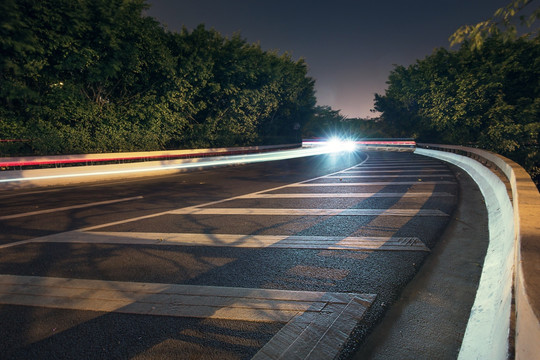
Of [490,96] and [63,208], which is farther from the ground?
[490,96]

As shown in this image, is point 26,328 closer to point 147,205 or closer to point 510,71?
point 147,205

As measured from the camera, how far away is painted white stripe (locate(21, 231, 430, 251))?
4.41 metres

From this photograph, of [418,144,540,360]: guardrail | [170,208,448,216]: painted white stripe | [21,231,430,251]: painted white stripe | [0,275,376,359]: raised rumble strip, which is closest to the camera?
[418,144,540,360]: guardrail

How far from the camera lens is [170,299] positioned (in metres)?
3.04

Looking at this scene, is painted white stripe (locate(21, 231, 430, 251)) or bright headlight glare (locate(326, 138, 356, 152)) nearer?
painted white stripe (locate(21, 231, 430, 251))

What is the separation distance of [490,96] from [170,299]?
3450cm

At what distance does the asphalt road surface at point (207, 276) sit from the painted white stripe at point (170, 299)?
17mm

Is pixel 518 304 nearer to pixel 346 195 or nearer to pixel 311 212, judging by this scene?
pixel 311 212

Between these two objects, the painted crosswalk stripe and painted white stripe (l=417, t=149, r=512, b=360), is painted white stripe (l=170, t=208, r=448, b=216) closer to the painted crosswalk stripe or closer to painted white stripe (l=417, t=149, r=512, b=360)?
the painted crosswalk stripe

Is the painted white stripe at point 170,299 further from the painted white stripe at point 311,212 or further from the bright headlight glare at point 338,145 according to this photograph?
the bright headlight glare at point 338,145

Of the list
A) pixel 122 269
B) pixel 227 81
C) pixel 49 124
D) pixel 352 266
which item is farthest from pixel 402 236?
pixel 227 81

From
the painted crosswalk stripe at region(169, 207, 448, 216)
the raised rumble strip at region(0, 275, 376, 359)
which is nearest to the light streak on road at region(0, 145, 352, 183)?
the painted crosswalk stripe at region(169, 207, 448, 216)

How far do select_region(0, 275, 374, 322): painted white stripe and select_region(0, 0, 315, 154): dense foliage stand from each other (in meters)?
14.9

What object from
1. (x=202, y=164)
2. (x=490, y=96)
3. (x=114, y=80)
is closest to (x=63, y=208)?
(x=202, y=164)
